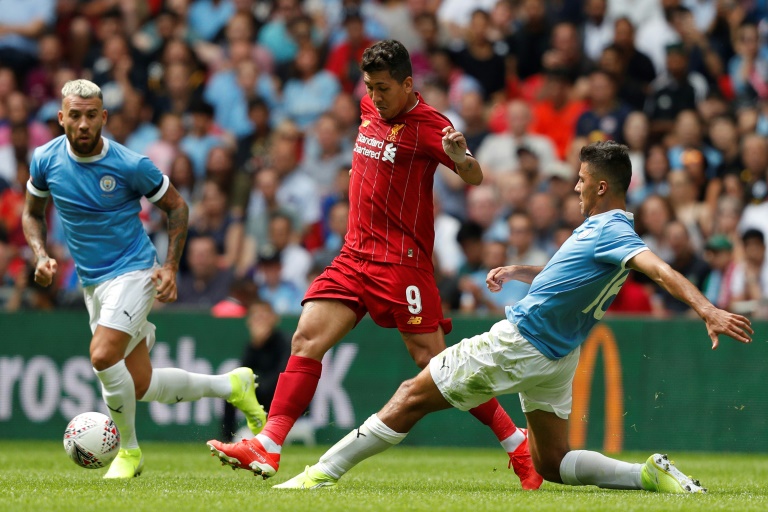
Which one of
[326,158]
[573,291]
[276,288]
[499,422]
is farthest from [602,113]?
[573,291]

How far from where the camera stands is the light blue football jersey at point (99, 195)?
908 cm

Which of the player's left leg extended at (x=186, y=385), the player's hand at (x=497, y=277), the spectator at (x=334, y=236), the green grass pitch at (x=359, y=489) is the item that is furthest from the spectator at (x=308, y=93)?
the player's hand at (x=497, y=277)

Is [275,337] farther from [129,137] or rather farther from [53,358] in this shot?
[129,137]

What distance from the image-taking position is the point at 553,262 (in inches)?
291

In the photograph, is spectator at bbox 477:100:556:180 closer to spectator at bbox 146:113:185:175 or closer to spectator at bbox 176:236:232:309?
spectator at bbox 176:236:232:309

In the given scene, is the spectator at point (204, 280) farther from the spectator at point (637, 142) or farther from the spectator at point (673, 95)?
the spectator at point (673, 95)

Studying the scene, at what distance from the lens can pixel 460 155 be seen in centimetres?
780

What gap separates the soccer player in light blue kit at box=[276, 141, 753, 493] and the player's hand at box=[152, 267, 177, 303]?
6.39 feet

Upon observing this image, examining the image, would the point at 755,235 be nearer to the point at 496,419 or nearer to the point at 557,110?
the point at 557,110

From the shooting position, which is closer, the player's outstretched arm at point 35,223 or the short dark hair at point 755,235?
the player's outstretched arm at point 35,223

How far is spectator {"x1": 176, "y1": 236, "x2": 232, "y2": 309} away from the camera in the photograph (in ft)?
49.1

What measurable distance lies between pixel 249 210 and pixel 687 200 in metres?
5.55

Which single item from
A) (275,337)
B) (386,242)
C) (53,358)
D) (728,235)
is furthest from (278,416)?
(728,235)

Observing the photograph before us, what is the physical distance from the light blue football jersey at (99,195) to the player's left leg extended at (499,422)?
223cm
